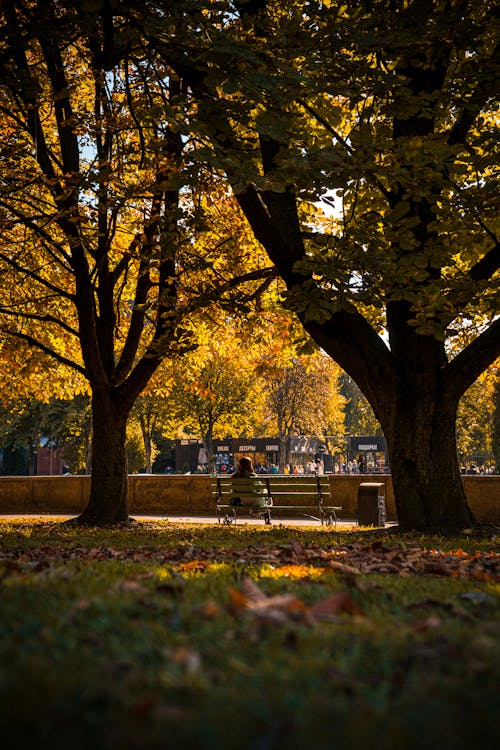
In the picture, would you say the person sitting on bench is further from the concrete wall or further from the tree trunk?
the concrete wall

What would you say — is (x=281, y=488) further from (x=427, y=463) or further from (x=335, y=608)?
(x=335, y=608)

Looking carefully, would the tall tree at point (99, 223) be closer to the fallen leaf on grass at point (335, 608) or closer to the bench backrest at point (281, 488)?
the bench backrest at point (281, 488)

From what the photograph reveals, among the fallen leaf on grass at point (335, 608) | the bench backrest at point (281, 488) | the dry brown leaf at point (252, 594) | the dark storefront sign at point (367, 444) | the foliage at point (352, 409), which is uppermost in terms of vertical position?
the foliage at point (352, 409)

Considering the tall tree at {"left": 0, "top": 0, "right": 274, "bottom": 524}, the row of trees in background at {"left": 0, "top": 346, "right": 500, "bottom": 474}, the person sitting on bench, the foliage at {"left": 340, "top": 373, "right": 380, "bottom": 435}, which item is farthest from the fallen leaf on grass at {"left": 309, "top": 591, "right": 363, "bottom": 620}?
the foliage at {"left": 340, "top": 373, "right": 380, "bottom": 435}

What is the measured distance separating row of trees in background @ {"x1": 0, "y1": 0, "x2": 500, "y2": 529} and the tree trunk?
0.04 meters

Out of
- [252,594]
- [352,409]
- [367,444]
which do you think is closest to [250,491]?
[252,594]

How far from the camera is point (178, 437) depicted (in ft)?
217

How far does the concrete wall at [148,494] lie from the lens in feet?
65.0

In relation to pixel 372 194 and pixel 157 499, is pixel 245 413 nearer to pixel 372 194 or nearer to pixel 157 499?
pixel 157 499

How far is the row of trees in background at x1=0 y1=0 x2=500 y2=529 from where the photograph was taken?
7.75 m

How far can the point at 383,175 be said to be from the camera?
8.49 metres

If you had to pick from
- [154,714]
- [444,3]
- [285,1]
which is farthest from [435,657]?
[285,1]

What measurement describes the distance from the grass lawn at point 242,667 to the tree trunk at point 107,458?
1095cm

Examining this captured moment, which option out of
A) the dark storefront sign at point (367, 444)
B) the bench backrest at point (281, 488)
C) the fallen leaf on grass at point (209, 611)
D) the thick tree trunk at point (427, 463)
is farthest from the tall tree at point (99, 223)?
the dark storefront sign at point (367, 444)
